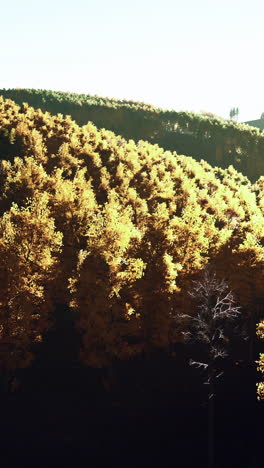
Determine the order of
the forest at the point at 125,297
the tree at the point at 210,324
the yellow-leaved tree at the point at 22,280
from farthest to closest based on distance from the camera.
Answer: the forest at the point at 125,297
the yellow-leaved tree at the point at 22,280
the tree at the point at 210,324

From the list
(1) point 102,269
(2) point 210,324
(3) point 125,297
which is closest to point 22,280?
(1) point 102,269

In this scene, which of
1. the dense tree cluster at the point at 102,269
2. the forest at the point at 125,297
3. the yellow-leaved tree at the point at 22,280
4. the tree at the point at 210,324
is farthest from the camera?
the dense tree cluster at the point at 102,269

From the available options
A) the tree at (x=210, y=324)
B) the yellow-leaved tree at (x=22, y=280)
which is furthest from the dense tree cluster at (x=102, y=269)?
the tree at (x=210, y=324)

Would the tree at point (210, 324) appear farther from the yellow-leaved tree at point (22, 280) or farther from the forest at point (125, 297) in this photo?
the yellow-leaved tree at point (22, 280)

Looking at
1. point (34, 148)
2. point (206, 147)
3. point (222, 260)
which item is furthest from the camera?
point (206, 147)

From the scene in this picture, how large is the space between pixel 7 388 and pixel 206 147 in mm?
168007

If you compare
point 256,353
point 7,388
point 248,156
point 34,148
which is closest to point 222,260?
point 256,353

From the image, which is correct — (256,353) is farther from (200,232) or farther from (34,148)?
(34,148)

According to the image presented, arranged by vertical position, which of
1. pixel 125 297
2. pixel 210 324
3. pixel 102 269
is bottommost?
pixel 210 324

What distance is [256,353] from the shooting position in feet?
154

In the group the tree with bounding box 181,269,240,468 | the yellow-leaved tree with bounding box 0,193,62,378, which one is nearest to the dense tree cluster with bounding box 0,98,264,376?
the yellow-leaved tree with bounding box 0,193,62,378

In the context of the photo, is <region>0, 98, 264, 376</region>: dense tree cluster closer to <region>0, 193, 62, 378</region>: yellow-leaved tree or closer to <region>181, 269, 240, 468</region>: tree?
<region>0, 193, 62, 378</region>: yellow-leaved tree

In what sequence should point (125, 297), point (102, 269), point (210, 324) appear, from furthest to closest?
point (102, 269) → point (125, 297) → point (210, 324)

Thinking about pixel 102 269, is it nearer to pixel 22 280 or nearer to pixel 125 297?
pixel 125 297
